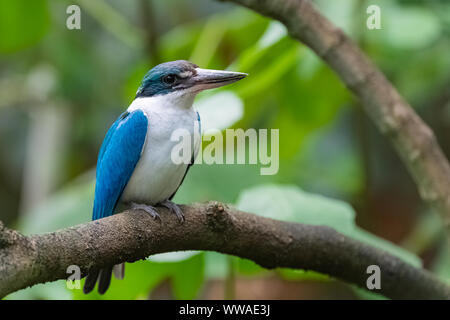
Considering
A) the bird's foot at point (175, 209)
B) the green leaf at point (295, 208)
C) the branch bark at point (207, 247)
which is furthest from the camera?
the green leaf at point (295, 208)

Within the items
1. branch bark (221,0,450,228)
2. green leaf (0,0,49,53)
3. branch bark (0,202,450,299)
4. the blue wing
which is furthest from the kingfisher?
green leaf (0,0,49,53)

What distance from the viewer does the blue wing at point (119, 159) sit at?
91.0 inches

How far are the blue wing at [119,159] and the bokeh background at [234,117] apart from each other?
0.30m

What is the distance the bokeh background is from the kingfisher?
17cm

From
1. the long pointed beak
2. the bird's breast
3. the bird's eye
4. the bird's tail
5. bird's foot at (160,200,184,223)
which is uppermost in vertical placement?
the bird's eye

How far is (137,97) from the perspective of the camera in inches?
99.3

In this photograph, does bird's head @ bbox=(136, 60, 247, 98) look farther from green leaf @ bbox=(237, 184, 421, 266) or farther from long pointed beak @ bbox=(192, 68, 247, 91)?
green leaf @ bbox=(237, 184, 421, 266)

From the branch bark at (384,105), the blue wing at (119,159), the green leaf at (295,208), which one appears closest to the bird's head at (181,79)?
the blue wing at (119,159)

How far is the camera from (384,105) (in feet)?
8.08

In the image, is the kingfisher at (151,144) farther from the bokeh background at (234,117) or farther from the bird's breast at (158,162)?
the bokeh background at (234,117)

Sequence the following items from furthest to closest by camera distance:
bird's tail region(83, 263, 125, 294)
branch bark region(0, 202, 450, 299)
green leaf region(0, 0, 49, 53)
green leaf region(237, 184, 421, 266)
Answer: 1. green leaf region(0, 0, 49, 53)
2. green leaf region(237, 184, 421, 266)
3. bird's tail region(83, 263, 125, 294)
4. branch bark region(0, 202, 450, 299)

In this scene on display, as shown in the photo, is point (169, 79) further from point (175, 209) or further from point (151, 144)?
point (175, 209)

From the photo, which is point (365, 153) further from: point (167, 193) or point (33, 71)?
point (33, 71)

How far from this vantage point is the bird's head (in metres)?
2.34
